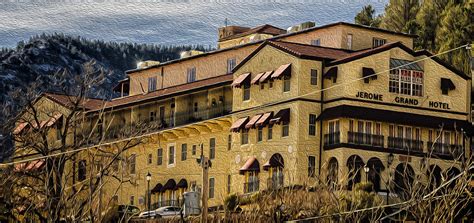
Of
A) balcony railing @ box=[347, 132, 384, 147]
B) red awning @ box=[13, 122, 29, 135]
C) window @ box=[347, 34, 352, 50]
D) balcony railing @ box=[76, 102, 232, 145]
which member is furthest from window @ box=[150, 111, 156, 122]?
balcony railing @ box=[347, 132, 384, 147]

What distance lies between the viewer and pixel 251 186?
11350 centimetres

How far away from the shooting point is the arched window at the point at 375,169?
108 m

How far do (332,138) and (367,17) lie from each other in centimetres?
4949

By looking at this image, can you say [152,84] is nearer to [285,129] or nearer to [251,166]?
[251,166]

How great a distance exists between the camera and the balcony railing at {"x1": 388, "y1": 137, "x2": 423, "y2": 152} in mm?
110688

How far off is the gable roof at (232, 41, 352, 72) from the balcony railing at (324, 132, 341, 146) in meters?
5.41

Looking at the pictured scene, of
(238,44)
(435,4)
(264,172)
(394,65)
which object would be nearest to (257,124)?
(264,172)

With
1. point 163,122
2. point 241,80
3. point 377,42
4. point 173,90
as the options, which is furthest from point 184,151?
point 377,42

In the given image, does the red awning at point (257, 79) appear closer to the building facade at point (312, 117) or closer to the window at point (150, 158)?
the building facade at point (312, 117)

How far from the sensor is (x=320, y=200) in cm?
8688

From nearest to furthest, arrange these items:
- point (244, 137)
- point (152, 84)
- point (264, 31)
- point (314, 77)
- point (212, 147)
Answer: point (314, 77) < point (244, 137) < point (212, 147) < point (264, 31) < point (152, 84)

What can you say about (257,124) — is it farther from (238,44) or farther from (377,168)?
(238,44)

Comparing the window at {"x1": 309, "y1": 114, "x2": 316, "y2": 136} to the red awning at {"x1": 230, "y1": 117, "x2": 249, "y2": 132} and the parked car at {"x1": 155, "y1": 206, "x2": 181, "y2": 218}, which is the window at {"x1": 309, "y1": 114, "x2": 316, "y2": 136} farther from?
the parked car at {"x1": 155, "y1": 206, "x2": 181, "y2": 218}

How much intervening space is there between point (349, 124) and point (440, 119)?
7.83 metres
